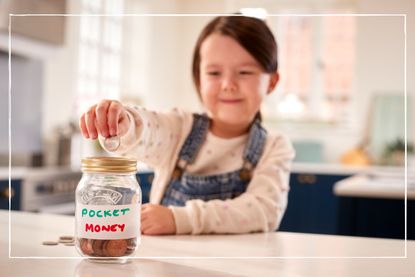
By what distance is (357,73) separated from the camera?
17.4 ft

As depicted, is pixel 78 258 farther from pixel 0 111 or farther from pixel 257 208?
pixel 0 111

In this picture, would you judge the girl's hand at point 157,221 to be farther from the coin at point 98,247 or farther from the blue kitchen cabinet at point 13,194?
the blue kitchen cabinet at point 13,194

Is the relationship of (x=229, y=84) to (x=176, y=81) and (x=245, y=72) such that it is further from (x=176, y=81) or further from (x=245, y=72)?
(x=176, y=81)

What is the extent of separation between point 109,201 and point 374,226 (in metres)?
1.90

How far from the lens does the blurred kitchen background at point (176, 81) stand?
0.94 meters

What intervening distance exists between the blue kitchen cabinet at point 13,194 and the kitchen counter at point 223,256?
153 cm

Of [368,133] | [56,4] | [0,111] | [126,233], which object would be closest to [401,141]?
[368,133]

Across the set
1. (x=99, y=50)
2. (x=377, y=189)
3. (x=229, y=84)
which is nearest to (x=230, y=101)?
(x=229, y=84)

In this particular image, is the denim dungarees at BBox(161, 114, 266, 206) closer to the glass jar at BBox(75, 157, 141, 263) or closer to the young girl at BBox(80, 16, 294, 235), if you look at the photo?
the young girl at BBox(80, 16, 294, 235)

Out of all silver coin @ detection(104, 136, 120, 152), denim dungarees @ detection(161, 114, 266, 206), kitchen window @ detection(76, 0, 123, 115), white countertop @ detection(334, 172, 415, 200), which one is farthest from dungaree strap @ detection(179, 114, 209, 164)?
white countertop @ detection(334, 172, 415, 200)

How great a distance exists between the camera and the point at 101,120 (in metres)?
0.63

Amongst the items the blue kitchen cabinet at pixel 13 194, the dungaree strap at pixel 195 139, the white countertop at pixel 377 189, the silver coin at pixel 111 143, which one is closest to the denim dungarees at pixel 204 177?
the dungaree strap at pixel 195 139

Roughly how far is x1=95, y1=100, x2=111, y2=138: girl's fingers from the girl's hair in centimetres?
19

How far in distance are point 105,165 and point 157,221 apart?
0.21 m
